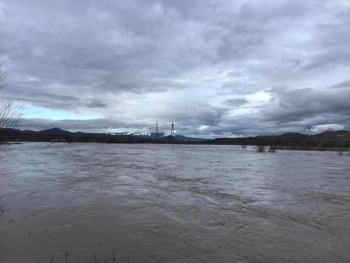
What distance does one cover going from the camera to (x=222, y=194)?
1207 centimetres

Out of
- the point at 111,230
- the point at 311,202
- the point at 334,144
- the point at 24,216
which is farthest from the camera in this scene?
the point at 334,144

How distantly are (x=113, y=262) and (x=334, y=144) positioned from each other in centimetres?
8879

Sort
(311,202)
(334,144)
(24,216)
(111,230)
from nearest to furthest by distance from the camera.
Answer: (111,230)
(24,216)
(311,202)
(334,144)

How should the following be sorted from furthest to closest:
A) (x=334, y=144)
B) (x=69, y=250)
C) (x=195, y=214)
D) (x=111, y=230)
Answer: (x=334, y=144)
(x=195, y=214)
(x=111, y=230)
(x=69, y=250)

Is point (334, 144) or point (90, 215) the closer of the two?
point (90, 215)

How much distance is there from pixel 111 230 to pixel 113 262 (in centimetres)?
195

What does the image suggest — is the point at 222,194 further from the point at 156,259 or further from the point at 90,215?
the point at 156,259

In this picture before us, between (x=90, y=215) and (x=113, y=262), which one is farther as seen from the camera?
(x=90, y=215)

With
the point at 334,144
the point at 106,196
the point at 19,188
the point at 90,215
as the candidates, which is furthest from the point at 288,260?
the point at 334,144

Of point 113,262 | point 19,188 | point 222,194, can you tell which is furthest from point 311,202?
point 19,188

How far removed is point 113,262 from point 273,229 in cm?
438

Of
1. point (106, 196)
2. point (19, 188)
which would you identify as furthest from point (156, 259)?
point (19, 188)

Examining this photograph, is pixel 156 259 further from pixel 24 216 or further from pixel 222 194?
pixel 222 194

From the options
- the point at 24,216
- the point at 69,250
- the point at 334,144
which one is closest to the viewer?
the point at 69,250
